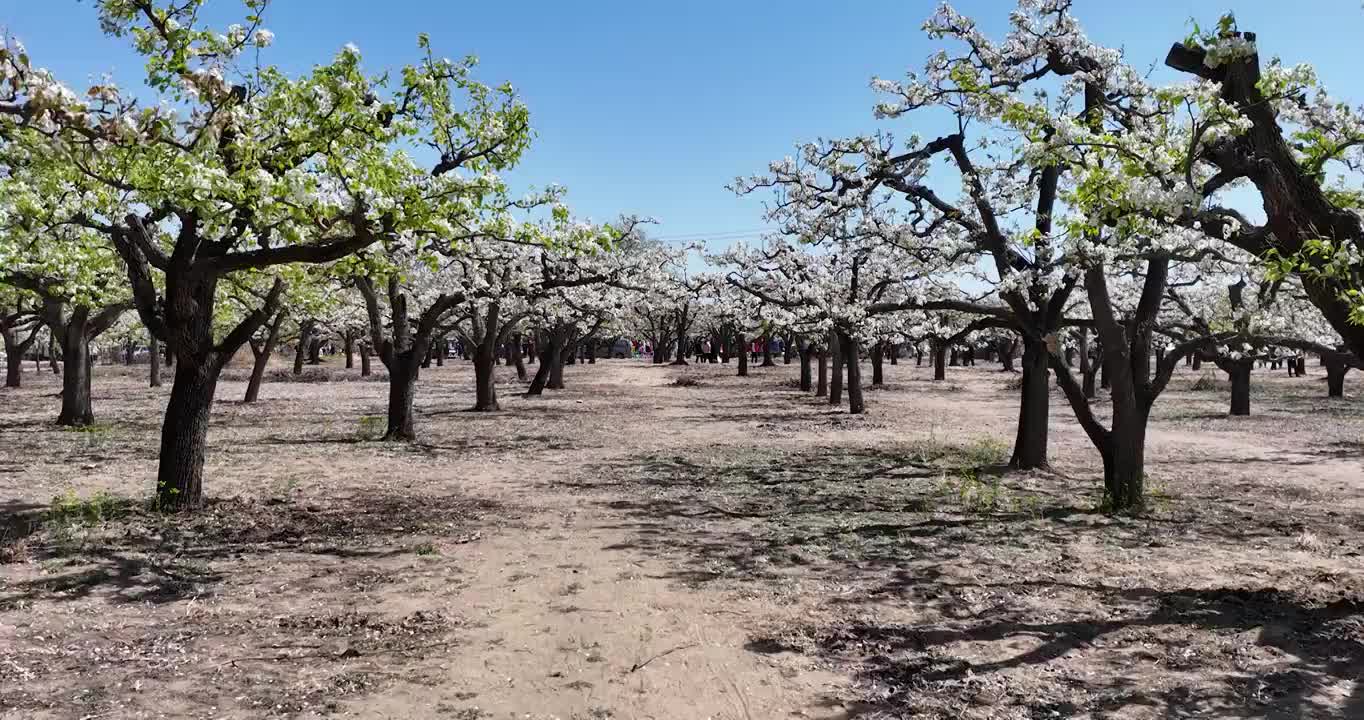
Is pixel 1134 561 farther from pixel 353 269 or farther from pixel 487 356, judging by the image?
pixel 487 356

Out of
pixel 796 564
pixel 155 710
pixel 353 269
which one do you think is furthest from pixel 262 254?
pixel 796 564

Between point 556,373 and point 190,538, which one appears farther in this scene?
point 556,373

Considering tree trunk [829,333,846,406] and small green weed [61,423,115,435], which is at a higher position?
tree trunk [829,333,846,406]

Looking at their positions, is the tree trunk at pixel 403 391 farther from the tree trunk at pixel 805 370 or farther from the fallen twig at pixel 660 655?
the tree trunk at pixel 805 370

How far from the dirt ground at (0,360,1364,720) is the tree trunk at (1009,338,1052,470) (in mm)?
573

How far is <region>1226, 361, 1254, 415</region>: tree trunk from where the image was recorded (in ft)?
83.0

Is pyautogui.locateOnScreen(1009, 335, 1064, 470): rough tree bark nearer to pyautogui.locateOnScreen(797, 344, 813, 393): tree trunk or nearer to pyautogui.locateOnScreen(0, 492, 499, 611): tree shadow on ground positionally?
pyautogui.locateOnScreen(0, 492, 499, 611): tree shadow on ground

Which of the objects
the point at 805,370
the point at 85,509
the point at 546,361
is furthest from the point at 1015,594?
the point at 805,370

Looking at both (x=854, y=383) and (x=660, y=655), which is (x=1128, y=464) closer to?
(x=660, y=655)

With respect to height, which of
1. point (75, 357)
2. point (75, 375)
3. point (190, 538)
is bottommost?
point (190, 538)

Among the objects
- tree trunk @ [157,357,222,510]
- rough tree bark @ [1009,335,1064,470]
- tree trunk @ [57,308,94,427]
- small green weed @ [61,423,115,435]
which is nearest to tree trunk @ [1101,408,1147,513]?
rough tree bark @ [1009,335,1064,470]

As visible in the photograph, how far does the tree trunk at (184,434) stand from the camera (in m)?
9.43

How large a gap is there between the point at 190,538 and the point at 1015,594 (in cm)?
760

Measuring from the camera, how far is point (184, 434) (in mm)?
9508
